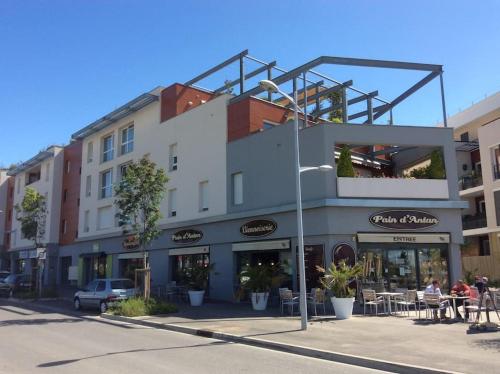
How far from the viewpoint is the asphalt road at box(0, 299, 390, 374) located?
925 centimetres

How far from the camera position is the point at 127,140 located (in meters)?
35.4

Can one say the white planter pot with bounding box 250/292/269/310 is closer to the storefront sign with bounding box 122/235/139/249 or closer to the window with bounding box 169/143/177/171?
the window with bounding box 169/143/177/171

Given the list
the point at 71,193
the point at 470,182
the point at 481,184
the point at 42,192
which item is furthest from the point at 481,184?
the point at 42,192

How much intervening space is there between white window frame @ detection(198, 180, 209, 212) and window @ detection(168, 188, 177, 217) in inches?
103

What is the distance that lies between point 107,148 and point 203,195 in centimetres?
1365

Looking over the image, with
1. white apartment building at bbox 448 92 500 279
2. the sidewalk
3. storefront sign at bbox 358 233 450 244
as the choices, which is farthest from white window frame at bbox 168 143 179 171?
white apartment building at bbox 448 92 500 279

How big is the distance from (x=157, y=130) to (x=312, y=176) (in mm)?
13705

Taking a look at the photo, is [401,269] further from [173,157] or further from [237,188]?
[173,157]

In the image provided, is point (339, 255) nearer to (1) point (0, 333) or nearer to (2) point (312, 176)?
(2) point (312, 176)

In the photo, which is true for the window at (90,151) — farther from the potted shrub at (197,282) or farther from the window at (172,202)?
the potted shrub at (197,282)

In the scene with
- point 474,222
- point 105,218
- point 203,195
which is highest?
point 203,195

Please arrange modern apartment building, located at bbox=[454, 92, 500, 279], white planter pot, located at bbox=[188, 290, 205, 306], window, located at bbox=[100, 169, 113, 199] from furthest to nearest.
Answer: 1. window, located at bbox=[100, 169, 113, 199]
2. modern apartment building, located at bbox=[454, 92, 500, 279]
3. white planter pot, located at bbox=[188, 290, 205, 306]

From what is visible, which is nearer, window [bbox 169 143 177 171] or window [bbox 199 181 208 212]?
window [bbox 199 181 208 212]

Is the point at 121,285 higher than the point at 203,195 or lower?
lower
